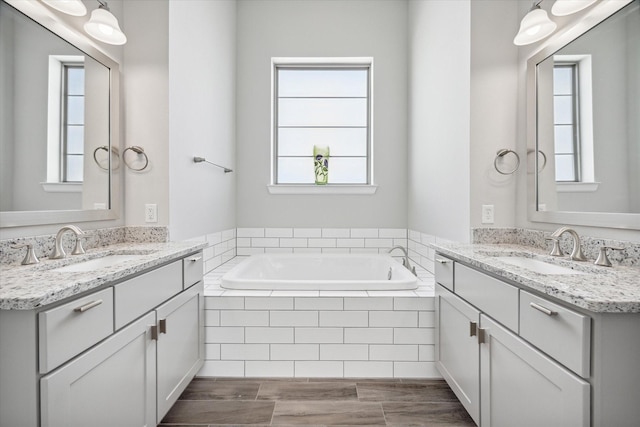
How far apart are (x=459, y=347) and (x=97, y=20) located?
2.33m

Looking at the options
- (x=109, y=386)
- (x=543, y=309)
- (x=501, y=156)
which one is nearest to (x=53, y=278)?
(x=109, y=386)

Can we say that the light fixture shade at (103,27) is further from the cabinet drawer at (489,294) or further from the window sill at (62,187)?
the cabinet drawer at (489,294)

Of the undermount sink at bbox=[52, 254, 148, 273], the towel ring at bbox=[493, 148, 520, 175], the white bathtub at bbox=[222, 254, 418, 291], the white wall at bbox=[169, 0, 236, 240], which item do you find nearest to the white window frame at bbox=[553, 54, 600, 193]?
the towel ring at bbox=[493, 148, 520, 175]

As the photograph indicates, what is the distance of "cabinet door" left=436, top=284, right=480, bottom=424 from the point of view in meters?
1.55

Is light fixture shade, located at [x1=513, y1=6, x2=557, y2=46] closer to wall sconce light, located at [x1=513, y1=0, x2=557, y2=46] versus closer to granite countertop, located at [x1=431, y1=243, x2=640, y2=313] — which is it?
wall sconce light, located at [x1=513, y1=0, x2=557, y2=46]

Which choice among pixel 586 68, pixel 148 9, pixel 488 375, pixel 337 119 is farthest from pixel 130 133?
pixel 586 68

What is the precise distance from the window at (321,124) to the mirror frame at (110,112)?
166 centimetres

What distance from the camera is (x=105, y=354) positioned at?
1.17 metres

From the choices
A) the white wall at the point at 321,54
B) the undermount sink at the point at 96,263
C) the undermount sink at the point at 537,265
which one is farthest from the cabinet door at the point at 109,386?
the white wall at the point at 321,54

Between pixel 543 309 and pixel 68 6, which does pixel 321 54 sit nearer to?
pixel 68 6

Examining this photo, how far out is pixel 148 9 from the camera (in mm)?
2129

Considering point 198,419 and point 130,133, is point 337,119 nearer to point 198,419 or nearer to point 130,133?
point 130,133

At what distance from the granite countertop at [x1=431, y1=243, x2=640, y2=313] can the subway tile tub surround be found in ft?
2.10

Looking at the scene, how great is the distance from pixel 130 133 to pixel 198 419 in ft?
5.35
